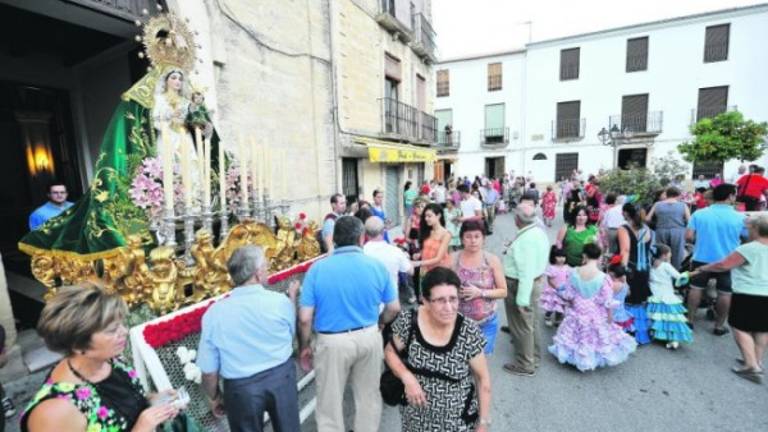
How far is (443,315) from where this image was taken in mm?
1939

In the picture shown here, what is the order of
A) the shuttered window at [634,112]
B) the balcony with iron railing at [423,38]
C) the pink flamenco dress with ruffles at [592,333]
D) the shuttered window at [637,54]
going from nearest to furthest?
the pink flamenco dress with ruffles at [592,333] → the balcony with iron railing at [423,38] → the shuttered window at [637,54] → the shuttered window at [634,112]

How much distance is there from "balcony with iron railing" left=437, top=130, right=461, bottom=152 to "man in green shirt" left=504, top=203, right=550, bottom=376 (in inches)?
874

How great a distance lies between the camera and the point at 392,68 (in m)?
11.9

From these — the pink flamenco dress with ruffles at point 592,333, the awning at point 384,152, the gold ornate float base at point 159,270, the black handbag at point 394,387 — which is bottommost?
the pink flamenco dress with ruffles at point 592,333

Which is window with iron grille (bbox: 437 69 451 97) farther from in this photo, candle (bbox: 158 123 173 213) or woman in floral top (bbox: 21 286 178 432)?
woman in floral top (bbox: 21 286 178 432)

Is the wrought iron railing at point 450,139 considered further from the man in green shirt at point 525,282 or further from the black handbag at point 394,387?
the black handbag at point 394,387

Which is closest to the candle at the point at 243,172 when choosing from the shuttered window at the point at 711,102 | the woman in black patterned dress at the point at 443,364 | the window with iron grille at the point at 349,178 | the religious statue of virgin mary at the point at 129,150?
the religious statue of virgin mary at the point at 129,150

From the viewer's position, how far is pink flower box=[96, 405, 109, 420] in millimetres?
1342

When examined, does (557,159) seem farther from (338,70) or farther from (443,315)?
(443,315)

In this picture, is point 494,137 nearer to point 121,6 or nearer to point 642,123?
point 642,123

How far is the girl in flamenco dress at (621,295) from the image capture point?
4074 millimetres

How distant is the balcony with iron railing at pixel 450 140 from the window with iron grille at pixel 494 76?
152 inches

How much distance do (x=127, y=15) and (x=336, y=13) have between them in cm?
563

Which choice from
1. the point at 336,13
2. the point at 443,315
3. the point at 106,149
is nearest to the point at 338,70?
the point at 336,13
